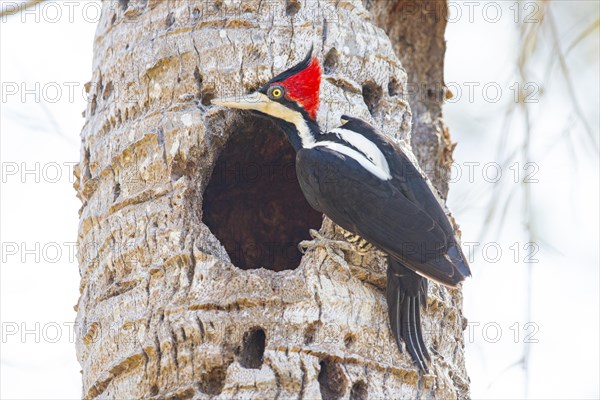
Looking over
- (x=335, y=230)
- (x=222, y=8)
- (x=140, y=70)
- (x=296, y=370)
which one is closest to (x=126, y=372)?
(x=296, y=370)

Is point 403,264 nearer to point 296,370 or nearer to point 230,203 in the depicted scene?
point 296,370

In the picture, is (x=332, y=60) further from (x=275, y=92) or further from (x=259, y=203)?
(x=259, y=203)

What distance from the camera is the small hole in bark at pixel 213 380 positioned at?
9.70 feet

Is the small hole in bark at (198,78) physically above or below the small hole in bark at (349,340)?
above

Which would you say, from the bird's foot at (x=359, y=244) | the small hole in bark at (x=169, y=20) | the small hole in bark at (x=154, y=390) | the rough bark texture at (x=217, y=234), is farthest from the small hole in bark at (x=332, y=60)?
the small hole in bark at (x=154, y=390)

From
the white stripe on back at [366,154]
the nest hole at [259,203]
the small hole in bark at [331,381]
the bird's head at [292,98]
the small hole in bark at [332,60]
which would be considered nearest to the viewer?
the small hole in bark at [331,381]

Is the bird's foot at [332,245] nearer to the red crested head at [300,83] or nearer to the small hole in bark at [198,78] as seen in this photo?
the red crested head at [300,83]

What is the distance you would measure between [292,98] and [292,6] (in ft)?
1.33

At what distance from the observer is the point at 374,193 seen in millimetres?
3363

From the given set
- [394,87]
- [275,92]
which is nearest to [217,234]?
[275,92]

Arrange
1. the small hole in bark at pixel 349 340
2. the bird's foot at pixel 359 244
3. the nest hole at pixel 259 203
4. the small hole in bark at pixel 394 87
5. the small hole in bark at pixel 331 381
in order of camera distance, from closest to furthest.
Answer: the small hole in bark at pixel 331 381 < the small hole in bark at pixel 349 340 < the bird's foot at pixel 359 244 < the small hole in bark at pixel 394 87 < the nest hole at pixel 259 203

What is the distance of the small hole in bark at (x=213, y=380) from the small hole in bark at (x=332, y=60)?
1271 millimetres

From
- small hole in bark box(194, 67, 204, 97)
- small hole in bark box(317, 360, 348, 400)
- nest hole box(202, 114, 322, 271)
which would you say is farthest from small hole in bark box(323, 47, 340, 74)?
small hole in bark box(317, 360, 348, 400)

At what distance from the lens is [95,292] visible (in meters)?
3.40
